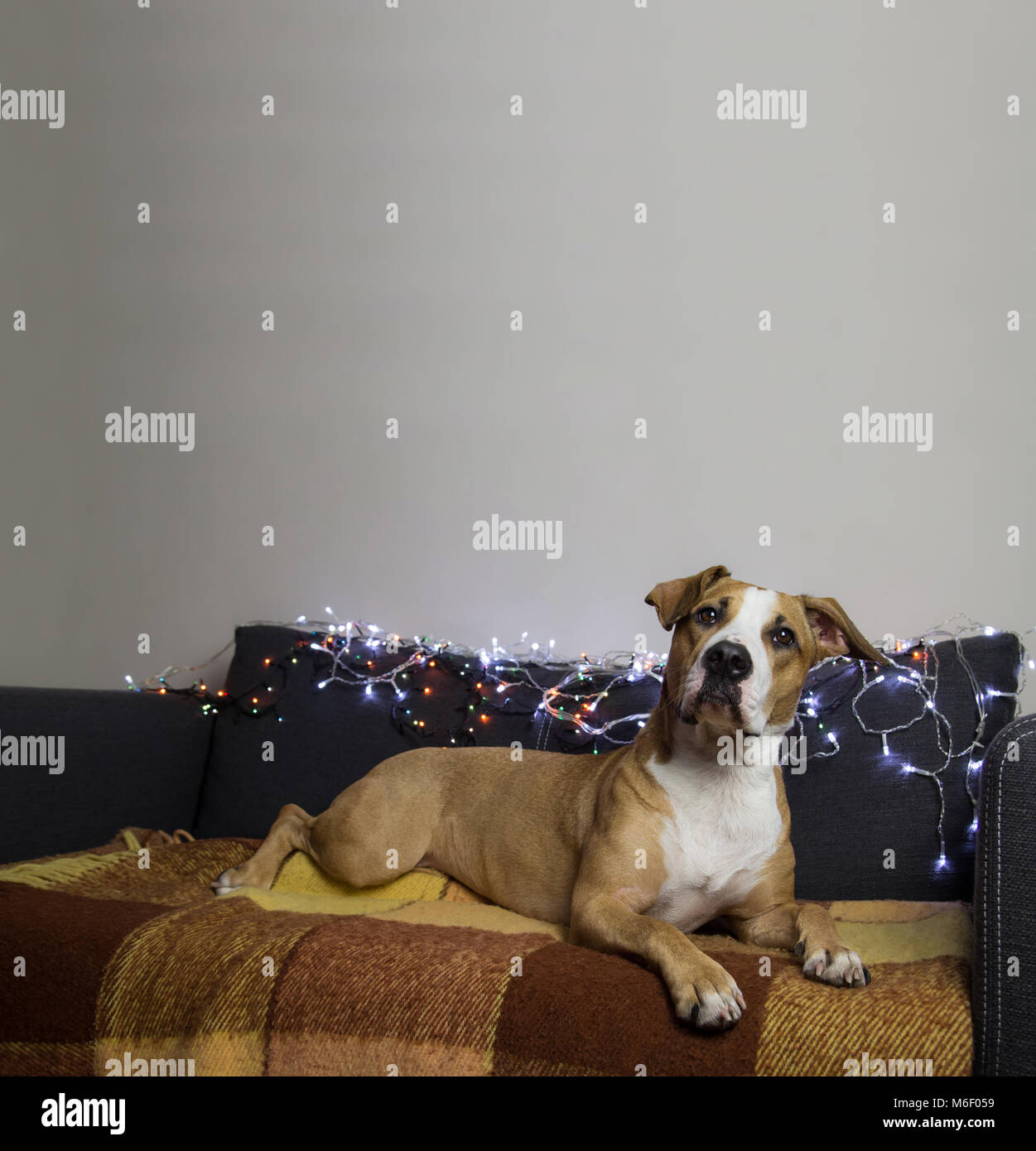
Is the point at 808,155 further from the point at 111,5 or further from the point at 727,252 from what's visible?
the point at 111,5

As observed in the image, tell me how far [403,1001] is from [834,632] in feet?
4.39

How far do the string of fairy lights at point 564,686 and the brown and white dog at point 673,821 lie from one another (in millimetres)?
371

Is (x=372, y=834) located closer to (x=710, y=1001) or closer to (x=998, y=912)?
(x=710, y=1001)

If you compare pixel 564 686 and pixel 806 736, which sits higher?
pixel 564 686

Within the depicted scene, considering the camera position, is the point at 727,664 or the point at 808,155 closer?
the point at 727,664

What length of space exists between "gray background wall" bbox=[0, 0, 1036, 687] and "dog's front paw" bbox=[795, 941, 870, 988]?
5.52ft

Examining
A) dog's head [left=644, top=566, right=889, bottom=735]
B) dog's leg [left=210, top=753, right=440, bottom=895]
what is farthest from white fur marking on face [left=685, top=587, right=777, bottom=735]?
dog's leg [left=210, top=753, right=440, bottom=895]

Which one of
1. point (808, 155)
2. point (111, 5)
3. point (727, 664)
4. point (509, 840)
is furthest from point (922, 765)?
point (111, 5)

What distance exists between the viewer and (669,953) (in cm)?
164

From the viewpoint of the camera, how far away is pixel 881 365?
331 cm

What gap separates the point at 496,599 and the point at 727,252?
1552mm

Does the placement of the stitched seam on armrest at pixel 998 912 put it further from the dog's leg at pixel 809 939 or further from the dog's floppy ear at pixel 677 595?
the dog's floppy ear at pixel 677 595

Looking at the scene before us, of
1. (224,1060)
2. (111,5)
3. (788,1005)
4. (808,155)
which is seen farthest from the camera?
(111,5)

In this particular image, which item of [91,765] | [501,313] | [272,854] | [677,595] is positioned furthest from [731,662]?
[501,313]
